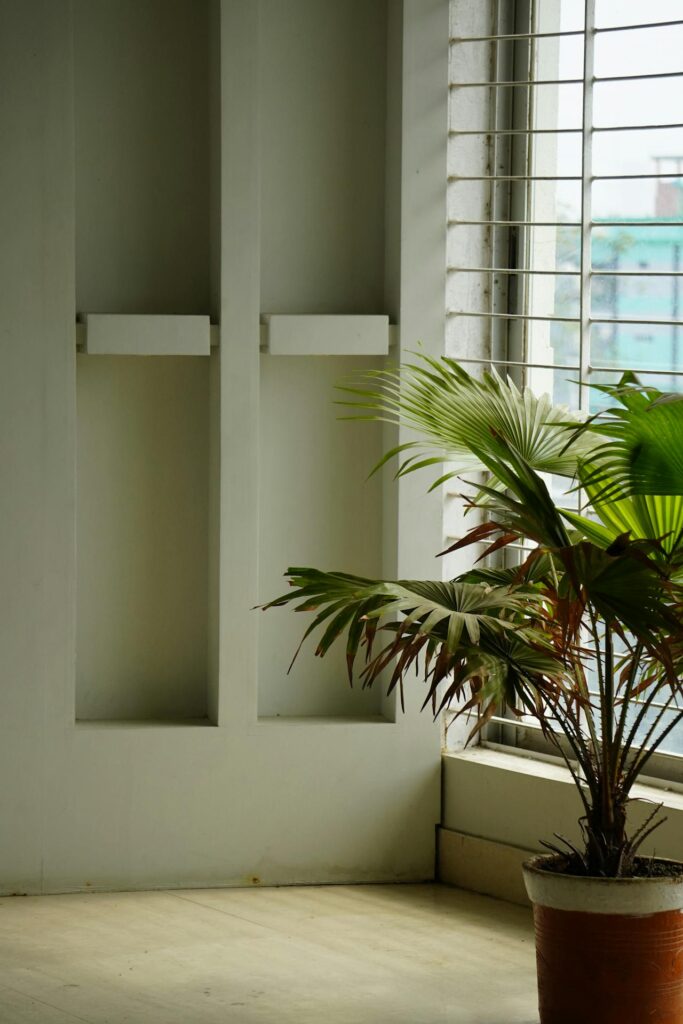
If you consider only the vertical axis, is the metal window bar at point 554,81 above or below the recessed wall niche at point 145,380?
above

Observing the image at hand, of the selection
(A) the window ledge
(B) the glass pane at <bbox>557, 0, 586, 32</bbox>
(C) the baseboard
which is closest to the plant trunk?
(A) the window ledge

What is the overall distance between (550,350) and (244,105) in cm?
109

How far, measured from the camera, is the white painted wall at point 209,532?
12.8 ft

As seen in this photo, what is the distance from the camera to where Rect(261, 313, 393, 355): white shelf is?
3975mm

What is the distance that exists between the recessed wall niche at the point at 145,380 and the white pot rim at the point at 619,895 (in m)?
1.51

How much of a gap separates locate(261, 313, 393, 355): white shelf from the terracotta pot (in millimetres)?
1706

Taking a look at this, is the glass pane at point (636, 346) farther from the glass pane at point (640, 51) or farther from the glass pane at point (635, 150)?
the glass pane at point (640, 51)

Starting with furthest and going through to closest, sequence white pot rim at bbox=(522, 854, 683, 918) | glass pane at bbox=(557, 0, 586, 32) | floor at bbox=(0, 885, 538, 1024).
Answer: glass pane at bbox=(557, 0, 586, 32)
floor at bbox=(0, 885, 538, 1024)
white pot rim at bbox=(522, 854, 683, 918)

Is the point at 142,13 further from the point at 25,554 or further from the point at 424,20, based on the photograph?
the point at 25,554

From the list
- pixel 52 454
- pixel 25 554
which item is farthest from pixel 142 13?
pixel 25 554

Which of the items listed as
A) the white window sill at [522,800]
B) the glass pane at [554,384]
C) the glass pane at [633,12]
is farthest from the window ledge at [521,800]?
the glass pane at [633,12]

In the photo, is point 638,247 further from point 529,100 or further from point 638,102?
point 529,100

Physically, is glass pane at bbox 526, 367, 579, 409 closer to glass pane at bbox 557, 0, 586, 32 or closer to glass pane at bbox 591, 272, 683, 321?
glass pane at bbox 591, 272, 683, 321

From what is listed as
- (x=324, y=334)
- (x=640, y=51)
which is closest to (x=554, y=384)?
(x=324, y=334)
